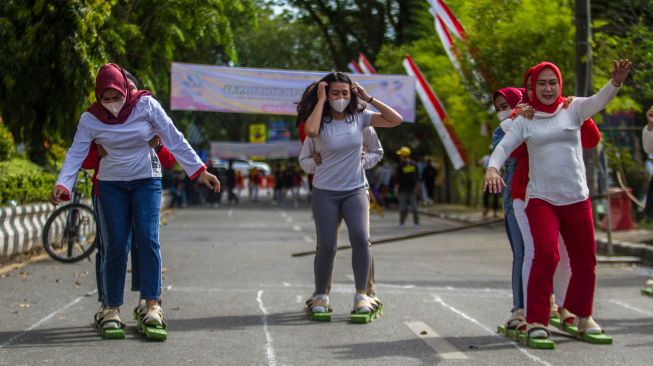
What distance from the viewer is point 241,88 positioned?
59.5ft

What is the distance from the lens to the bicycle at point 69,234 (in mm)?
12875

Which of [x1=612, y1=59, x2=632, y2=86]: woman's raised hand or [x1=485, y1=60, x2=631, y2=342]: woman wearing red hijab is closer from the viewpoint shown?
[x1=612, y1=59, x2=632, y2=86]: woman's raised hand

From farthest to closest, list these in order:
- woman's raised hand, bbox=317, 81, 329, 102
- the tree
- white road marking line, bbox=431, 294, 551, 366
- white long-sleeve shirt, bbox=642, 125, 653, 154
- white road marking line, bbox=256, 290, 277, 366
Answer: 1. the tree
2. woman's raised hand, bbox=317, 81, 329, 102
3. white long-sleeve shirt, bbox=642, 125, 653, 154
4. white road marking line, bbox=431, 294, 551, 366
5. white road marking line, bbox=256, 290, 277, 366

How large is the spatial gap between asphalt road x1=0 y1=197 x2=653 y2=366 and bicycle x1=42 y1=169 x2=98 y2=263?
0.27m

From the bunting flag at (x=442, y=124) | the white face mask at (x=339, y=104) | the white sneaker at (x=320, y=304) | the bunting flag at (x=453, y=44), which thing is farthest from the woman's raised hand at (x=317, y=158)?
the bunting flag at (x=453, y=44)

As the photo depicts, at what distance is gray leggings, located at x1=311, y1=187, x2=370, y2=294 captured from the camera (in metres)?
8.13

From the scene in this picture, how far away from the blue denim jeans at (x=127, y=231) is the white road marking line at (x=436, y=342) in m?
1.87

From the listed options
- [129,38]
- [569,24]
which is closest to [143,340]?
[129,38]

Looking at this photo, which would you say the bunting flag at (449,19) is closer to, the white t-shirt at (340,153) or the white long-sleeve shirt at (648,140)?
the white t-shirt at (340,153)

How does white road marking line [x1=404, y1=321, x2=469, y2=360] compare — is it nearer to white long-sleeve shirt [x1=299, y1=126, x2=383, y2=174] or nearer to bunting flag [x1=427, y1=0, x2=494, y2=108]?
white long-sleeve shirt [x1=299, y1=126, x2=383, y2=174]

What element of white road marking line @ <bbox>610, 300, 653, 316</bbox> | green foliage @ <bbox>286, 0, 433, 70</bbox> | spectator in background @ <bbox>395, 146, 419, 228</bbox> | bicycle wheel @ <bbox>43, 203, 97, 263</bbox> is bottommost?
white road marking line @ <bbox>610, 300, 653, 316</bbox>

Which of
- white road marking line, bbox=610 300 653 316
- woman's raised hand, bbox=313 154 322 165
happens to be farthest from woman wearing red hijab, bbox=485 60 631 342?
white road marking line, bbox=610 300 653 316

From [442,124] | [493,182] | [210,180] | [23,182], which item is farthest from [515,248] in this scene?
[442,124]

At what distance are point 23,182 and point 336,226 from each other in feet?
23.6
